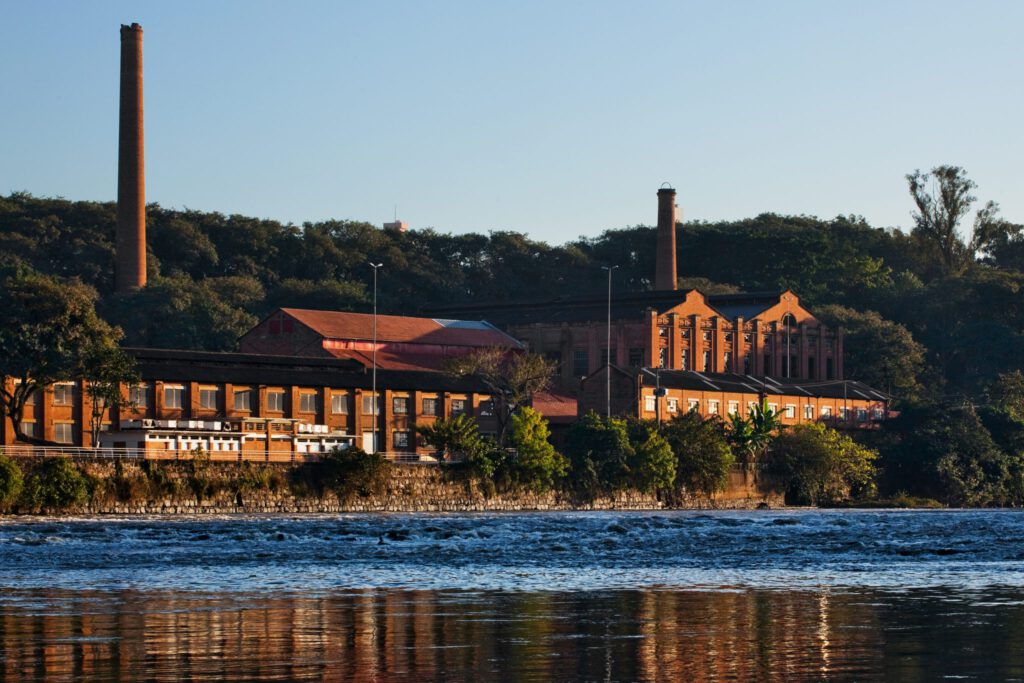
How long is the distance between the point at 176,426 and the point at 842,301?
95.5 metres

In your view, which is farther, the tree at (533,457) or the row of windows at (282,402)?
the tree at (533,457)

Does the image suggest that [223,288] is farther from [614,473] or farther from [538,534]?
[538,534]

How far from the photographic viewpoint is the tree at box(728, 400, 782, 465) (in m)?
99.9

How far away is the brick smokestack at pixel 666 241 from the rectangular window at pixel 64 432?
67.8 m

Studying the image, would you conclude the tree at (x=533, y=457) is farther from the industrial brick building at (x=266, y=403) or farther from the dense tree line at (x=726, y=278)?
the dense tree line at (x=726, y=278)

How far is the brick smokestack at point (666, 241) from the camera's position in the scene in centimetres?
13925

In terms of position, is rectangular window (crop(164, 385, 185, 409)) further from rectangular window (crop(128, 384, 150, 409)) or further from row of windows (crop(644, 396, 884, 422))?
row of windows (crop(644, 396, 884, 422))

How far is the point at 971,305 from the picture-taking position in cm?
15138

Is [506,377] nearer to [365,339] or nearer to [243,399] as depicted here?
[365,339]

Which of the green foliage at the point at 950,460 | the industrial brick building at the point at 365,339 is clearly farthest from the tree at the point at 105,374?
the green foliage at the point at 950,460

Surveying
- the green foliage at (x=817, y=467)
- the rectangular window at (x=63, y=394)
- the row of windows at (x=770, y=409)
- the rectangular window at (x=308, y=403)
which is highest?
the rectangular window at (x=63, y=394)

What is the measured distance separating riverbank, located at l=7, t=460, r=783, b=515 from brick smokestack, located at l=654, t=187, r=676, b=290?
49316 mm

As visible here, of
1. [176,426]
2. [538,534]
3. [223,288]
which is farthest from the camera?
[223,288]

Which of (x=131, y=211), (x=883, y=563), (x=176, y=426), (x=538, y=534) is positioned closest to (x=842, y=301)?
(x=131, y=211)
